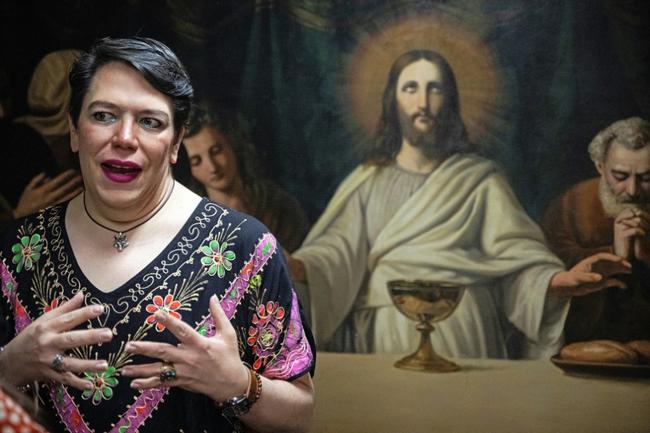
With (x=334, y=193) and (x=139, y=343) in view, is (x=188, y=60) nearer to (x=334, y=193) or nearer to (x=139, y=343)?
(x=334, y=193)

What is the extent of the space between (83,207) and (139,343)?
0.60 metres

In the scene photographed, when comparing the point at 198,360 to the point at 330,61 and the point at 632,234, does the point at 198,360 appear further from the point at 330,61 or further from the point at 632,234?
the point at 632,234

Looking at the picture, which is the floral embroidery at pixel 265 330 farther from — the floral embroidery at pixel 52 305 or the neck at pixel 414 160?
the neck at pixel 414 160

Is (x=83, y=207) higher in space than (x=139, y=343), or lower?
higher

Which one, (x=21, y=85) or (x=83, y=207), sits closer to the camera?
(x=83, y=207)

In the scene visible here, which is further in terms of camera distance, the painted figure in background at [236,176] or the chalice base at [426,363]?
the painted figure in background at [236,176]

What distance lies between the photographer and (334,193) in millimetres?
4023

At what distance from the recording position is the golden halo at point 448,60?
12.7 feet

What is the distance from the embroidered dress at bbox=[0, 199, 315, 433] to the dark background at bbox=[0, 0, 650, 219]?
165 cm

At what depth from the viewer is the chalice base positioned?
12.7 feet

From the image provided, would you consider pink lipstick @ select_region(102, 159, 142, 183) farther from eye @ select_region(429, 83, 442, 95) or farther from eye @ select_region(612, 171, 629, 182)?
eye @ select_region(612, 171, 629, 182)

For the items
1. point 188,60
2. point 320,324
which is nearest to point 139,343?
point 320,324

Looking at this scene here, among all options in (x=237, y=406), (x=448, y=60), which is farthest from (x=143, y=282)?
(x=448, y=60)

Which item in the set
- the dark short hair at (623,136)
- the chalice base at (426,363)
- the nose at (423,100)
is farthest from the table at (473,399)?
the nose at (423,100)
